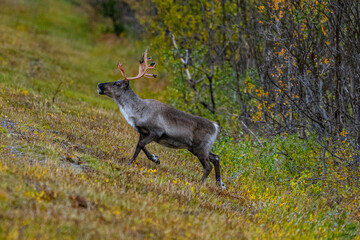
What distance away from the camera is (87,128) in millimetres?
11773

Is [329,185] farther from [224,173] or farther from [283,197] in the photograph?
[224,173]

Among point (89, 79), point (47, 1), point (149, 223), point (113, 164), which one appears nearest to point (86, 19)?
point (47, 1)

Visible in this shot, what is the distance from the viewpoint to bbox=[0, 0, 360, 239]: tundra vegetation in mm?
5418

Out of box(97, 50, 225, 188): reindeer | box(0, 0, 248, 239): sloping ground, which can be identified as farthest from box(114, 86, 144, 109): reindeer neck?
box(0, 0, 248, 239): sloping ground

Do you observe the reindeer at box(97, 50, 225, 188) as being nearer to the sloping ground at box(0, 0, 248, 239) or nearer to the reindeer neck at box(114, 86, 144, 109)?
the reindeer neck at box(114, 86, 144, 109)

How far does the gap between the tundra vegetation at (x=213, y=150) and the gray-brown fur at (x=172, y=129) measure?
51 cm

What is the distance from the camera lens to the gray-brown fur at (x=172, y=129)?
354 inches

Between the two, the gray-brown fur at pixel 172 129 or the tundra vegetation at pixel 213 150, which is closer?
the tundra vegetation at pixel 213 150

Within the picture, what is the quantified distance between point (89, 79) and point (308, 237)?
20.8 metres

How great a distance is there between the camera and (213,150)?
11.2 metres

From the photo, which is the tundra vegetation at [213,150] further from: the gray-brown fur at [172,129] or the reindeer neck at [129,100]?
the reindeer neck at [129,100]

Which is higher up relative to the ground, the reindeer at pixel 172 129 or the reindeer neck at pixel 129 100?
the reindeer neck at pixel 129 100

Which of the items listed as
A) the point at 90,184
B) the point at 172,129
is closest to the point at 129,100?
the point at 172,129

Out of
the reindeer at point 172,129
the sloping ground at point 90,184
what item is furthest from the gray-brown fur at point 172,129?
the sloping ground at point 90,184
